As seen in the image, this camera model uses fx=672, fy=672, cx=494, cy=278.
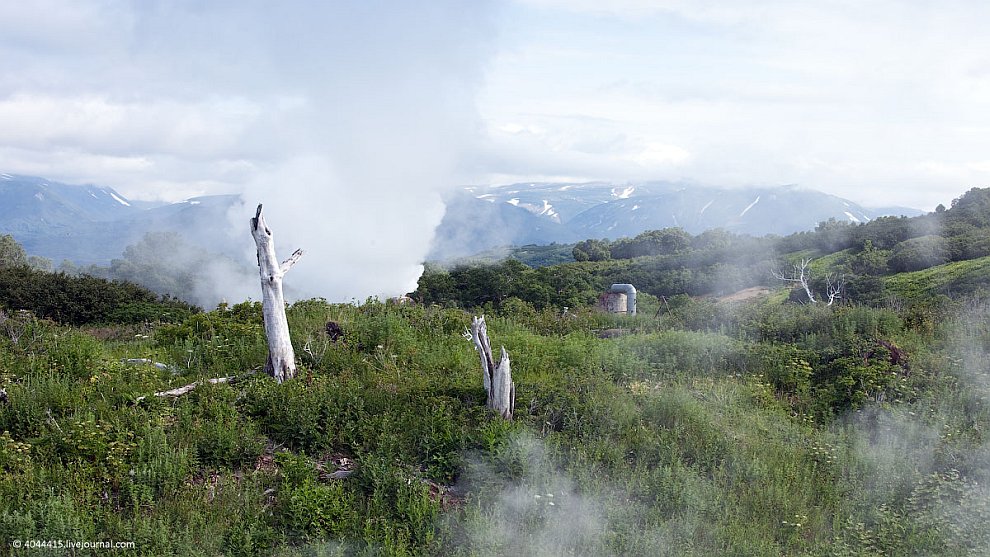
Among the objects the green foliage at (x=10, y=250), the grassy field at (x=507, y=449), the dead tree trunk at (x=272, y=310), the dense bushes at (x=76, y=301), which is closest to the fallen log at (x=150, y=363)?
the grassy field at (x=507, y=449)

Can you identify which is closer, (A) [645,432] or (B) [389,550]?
(B) [389,550]

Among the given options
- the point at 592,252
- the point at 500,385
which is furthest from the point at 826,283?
the point at 592,252

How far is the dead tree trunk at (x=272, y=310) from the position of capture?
26.7 ft

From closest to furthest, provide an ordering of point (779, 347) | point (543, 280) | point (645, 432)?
point (645, 432), point (779, 347), point (543, 280)

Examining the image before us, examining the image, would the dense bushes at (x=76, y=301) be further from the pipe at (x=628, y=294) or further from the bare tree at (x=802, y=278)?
the bare tree at (x=802, y=278)

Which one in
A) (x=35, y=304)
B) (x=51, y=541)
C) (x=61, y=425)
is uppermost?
(x=35, y=304)

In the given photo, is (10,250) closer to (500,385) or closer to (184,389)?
(184,389)

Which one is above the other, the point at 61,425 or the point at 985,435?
the point at 61,425

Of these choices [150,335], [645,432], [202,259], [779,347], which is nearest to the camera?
[645,432]

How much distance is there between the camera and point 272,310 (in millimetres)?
8203

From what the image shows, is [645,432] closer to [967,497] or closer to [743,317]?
[967,497]

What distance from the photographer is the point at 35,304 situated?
16.6m

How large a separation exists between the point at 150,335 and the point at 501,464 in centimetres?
797

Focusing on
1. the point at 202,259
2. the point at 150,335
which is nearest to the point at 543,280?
the point at 150,335
